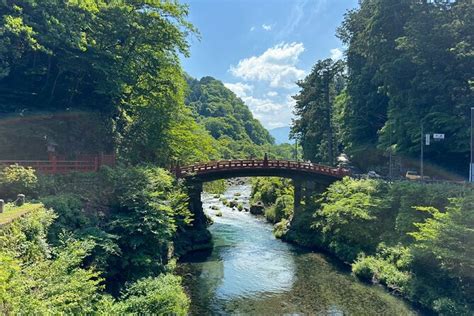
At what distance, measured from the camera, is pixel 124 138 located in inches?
1355

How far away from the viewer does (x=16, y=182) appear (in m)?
18.0

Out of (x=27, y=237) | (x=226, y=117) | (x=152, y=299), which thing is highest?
(x=226, y=117)

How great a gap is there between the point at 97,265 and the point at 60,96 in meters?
19.6

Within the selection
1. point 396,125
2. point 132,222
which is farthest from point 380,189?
point 132,222

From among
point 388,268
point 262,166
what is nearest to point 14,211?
point 388,268

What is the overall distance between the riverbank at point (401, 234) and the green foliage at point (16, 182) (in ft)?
63.7

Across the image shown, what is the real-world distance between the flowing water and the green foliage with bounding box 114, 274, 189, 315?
237 centimetres

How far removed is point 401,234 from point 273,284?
927cm

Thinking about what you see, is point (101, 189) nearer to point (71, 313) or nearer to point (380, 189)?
point (71, 313)

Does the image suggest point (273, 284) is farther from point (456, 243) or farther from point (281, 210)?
point (281, 210)

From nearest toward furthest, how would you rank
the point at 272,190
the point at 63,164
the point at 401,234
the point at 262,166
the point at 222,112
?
the point at 63,164 → the point at 401,234 → the point at 262,166 → the point at 272,190 → the point at 222,112

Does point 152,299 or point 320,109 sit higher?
point 320,109

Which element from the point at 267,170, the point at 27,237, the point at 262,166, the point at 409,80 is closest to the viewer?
the point at 27,237

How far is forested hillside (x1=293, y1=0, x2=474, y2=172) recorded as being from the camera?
31609mm
